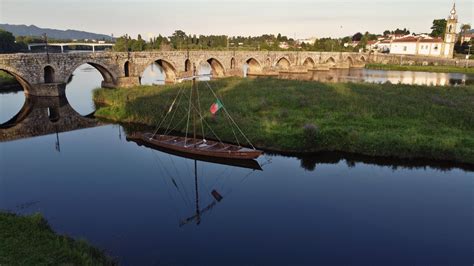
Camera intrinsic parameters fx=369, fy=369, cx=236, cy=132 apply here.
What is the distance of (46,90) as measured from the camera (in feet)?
134

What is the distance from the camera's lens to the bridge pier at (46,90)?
40225mm

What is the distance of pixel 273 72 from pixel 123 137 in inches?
2270

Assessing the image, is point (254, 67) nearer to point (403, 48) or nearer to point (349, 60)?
point (349, 60)

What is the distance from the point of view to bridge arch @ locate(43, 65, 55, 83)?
40619mm

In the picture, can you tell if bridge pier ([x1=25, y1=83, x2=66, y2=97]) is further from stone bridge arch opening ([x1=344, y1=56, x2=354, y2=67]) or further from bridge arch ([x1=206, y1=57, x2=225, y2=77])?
stone bridge arch opening ([x1=344, y1=56, x2=354, y2=67])

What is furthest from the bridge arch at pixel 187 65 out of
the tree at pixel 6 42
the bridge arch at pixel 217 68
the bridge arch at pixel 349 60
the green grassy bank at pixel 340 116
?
the bridge arch at pixel 349 60

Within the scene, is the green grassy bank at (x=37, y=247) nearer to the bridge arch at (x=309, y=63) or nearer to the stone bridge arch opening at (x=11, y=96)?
the stone bridge arch opening at (x=11, y=96)

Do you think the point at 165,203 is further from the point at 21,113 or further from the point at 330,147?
the point at 21,113

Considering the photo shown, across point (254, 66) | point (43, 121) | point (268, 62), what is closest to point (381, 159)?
point (43, 121)

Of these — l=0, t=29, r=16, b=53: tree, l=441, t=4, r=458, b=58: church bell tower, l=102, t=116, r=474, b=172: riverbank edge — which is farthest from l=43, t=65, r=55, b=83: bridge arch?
l=441, t=4, r=458, b=58: church bell tower

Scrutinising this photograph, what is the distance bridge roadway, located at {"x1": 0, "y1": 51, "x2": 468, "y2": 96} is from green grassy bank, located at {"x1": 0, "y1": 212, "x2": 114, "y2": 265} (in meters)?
12.5

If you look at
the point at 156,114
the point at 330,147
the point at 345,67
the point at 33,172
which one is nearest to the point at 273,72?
the point at 345,67

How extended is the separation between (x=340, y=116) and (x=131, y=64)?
102 feet

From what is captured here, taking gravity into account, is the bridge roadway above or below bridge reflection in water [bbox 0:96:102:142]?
above
